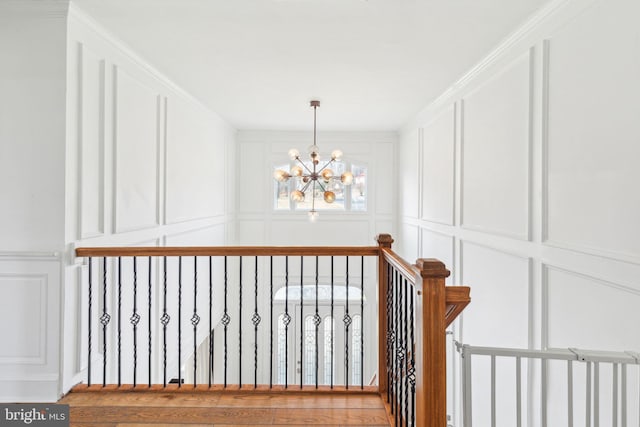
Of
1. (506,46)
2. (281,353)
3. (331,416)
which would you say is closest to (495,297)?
(331,416)

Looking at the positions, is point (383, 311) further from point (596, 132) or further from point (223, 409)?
point (596, 132)

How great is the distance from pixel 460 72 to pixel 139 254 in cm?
349

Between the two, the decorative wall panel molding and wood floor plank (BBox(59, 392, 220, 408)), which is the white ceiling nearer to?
the decorative wall panel molding

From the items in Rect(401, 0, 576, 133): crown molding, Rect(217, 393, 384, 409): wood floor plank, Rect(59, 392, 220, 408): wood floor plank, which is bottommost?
Rect(217, 393, 384, 409): wood floor plank

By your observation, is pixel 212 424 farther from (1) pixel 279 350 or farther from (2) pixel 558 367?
(1) pixel 279 350

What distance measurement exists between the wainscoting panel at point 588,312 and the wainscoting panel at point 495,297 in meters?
0.28

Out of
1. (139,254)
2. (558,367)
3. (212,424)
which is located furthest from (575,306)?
(139,254)

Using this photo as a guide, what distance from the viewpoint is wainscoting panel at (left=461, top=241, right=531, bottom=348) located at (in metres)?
3.05

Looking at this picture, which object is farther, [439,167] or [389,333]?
[439,167]

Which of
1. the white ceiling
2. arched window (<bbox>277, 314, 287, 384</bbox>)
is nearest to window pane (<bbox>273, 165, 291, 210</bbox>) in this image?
arched window (<bbox>277, 314, 287, 384</bbox>)

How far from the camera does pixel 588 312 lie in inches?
92.2

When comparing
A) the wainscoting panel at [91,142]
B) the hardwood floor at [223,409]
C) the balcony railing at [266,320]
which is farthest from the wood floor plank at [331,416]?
the wainscoting panel at [91,142]

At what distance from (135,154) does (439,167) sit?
3.57 meters

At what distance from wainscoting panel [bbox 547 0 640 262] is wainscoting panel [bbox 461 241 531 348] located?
0.57m
